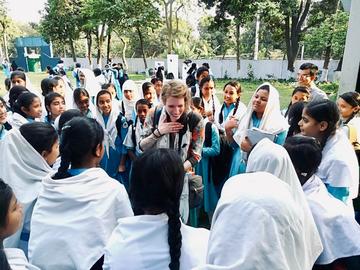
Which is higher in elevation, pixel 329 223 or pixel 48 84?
pixel 48 84

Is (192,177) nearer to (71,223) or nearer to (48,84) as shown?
(71,223)

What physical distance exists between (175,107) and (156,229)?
136cm

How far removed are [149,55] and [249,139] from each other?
38108 millimetres

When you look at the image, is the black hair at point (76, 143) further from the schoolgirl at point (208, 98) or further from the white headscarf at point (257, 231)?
the schoolgirl at point (208, 98)

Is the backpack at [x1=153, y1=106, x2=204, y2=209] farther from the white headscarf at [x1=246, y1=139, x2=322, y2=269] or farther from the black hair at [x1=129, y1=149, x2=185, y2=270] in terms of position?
the black hair at [x1=129, y1=149, x2=185, y2=270]

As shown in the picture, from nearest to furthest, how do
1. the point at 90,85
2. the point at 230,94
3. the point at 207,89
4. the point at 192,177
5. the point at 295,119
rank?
the point at 192,177 < the point at 295,119 < the point at 230,94 < the point at 207,89 < the point at 90,85

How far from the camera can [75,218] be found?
60.2 inches

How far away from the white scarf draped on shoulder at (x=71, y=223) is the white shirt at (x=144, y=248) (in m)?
0.28

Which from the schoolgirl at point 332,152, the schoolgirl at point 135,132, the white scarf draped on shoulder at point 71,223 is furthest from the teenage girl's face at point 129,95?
the white scarf draped on shoulder at point 71,223

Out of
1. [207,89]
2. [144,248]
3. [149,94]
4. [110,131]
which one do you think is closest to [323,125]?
[144,248]

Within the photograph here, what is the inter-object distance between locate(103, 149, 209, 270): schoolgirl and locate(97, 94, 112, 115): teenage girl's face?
2.38 meters

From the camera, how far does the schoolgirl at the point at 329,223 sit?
157 centimetres

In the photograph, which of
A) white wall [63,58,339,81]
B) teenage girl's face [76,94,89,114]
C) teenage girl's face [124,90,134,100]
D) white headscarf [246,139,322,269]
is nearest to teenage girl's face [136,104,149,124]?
teenage girl's face [76,94,89,114]

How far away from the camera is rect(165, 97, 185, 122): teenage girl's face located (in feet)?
8.10
